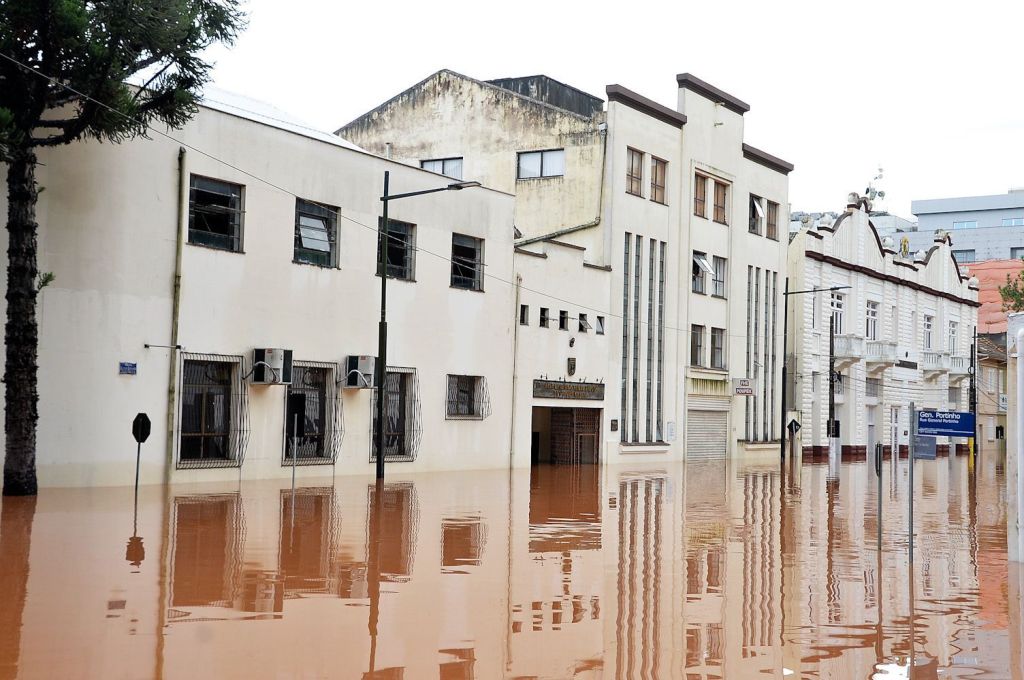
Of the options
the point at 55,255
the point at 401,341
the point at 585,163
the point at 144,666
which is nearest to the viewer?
the point at 144,666

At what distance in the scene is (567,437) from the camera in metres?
42.5

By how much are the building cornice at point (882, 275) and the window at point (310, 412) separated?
106 ft

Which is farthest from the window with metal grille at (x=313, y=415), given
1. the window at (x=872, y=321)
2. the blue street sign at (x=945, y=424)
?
the window at (x=872, y=321)

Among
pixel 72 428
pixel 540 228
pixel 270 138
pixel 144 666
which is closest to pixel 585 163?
pixel 540 228

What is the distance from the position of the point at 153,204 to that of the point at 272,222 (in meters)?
3.51

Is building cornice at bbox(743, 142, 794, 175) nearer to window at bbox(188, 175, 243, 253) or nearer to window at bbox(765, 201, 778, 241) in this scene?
window at bbox(765, 201, 778, 241)

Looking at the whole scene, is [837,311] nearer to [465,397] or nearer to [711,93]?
[711,93]

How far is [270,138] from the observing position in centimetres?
2908

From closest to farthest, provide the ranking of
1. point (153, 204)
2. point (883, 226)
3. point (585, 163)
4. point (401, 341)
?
1. point (153, 204)
2. point (401, 341)
3. point (585, 163)
4. point (883, 226)

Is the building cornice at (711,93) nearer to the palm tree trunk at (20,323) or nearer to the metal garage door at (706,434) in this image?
the metal garage door at (706,434)

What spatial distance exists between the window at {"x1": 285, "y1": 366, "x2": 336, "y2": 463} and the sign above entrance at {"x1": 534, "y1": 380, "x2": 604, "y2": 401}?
9.51m

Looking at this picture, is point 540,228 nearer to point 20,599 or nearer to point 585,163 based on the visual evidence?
point 585,163

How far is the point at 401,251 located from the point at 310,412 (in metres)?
5.51

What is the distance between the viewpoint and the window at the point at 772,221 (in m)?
54.8
